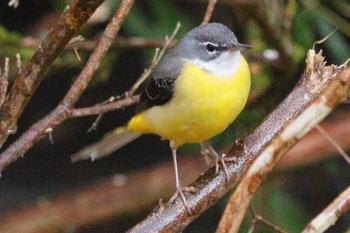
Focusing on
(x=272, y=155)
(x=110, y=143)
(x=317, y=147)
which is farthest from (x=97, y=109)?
(x=317, y=147)

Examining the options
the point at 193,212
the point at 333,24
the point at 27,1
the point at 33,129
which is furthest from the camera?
the point at 27,1

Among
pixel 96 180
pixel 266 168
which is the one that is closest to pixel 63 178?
pixel 96 180

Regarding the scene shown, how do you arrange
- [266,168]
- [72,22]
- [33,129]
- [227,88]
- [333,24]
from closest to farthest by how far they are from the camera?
1. [266,168]
2. [72,22]
3. [33,129]
4. [227,88]
5. [333,24]

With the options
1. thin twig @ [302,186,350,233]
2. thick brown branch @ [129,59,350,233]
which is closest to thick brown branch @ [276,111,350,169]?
thick brown branch @ [129,59,350,233]

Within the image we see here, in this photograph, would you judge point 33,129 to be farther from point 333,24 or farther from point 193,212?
point 333,24

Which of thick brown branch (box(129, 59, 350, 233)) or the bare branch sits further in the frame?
thick brown branch (box(129, 59, 350, 233))

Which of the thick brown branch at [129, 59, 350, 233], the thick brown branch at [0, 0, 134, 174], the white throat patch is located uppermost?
the thick brown branch at [0, 0, 134, 174]

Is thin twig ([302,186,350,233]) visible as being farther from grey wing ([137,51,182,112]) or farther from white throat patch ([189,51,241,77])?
grey wing ([137,51,182,112])

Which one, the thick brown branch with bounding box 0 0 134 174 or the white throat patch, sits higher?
the thick brown branch with bounding box 0 0 134 174
